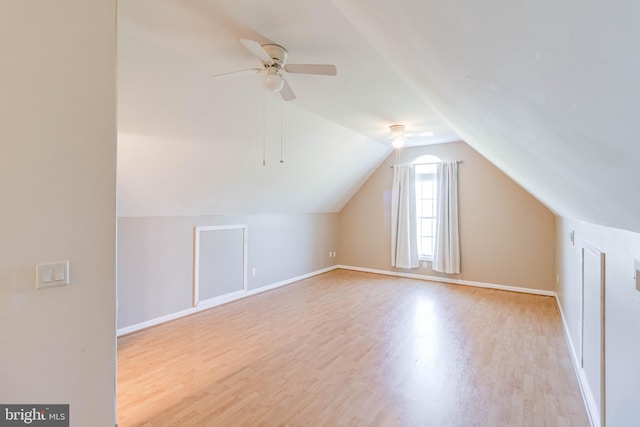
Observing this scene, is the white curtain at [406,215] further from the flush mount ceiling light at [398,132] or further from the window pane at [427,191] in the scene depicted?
the flush mount ceiling light at [398,132]

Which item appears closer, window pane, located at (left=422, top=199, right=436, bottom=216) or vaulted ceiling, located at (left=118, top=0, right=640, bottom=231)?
vaulted ceiling, located at (left=118, top=0, right=640, bottom=231)

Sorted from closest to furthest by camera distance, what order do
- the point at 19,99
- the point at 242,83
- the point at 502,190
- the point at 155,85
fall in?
the point at 19,99 → the point at 155,85 → the point at 242,83 → the point at 502,190

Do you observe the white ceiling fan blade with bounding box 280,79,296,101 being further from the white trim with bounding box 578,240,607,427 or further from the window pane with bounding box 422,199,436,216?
the window pane with bounding box 422,199,436,216

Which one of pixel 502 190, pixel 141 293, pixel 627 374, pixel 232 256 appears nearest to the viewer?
pixel 627 374

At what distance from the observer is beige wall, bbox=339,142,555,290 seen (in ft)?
16.3

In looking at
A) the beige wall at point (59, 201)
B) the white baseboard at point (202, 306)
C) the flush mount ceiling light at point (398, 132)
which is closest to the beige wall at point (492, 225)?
the flush mount ceiling light at point (398, 132)

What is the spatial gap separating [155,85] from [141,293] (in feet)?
7.79

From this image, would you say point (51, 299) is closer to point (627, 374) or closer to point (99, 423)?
point (99, 423)

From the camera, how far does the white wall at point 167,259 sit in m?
3.41

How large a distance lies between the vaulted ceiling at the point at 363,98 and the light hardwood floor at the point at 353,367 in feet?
4.71

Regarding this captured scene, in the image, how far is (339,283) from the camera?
5785 millimetres

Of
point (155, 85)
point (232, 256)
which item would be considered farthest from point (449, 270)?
point (155, 85)

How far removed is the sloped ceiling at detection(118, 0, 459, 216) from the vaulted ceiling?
13mm

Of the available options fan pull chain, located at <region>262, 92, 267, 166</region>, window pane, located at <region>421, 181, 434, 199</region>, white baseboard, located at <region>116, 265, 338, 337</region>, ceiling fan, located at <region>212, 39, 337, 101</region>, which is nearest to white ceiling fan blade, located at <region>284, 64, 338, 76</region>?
ceiling fan, located at <region>212, 39, 337, 101</region>
